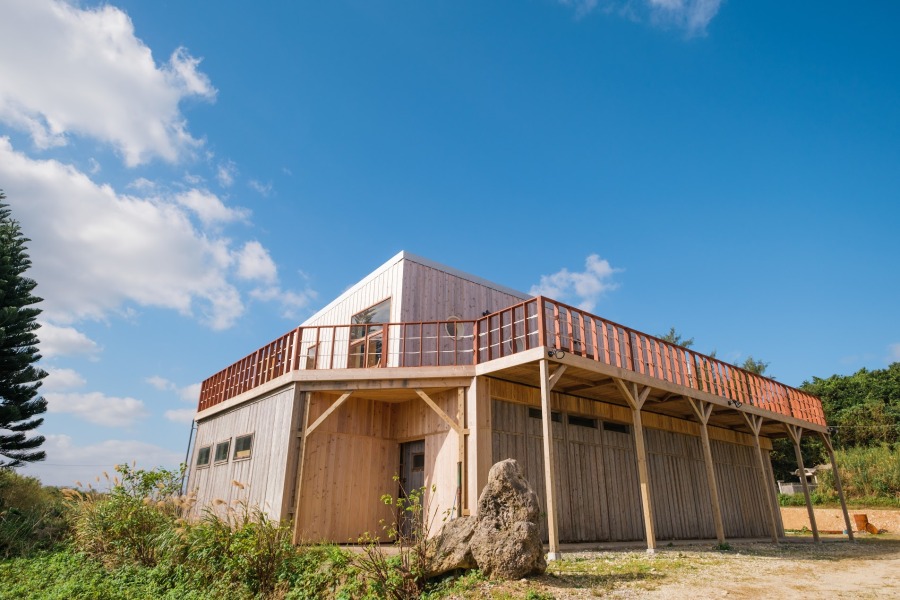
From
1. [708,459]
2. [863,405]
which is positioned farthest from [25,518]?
[863,405]

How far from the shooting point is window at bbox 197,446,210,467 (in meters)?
16.3

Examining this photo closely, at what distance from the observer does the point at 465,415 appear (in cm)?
1172

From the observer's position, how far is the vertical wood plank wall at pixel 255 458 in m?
12.1

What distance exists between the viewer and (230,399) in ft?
51.0

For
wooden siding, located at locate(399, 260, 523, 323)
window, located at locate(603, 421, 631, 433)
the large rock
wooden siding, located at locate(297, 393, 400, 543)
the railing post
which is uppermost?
wooden siding, located at locate(399, 260, 523, 323)

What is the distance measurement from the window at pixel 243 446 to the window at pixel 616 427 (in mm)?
8997

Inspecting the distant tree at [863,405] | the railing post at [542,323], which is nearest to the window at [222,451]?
the railing post at [542,323]

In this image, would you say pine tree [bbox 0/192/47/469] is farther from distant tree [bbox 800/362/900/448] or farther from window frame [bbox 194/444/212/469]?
distant tree [bbox 800/362/900/448]

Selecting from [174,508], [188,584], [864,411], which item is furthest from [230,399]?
[864,411]

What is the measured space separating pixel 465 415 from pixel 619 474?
5129 mm

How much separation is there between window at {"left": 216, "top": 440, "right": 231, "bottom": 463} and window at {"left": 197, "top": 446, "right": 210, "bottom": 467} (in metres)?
0.88

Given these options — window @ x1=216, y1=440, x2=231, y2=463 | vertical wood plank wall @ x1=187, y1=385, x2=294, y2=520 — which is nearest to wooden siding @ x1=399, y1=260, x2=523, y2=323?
vertical wood plank wall @ x1=187, y1=385, x2=294, y2=520

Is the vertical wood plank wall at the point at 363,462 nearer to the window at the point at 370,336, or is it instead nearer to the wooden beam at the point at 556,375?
the window at the point at 370,336

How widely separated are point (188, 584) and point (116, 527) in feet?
10.1
